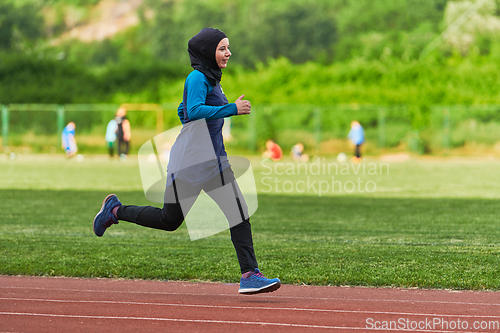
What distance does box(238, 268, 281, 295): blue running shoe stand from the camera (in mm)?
5812

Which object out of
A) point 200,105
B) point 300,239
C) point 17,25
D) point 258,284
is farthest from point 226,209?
point 17,25

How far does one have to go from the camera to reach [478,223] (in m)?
11.6

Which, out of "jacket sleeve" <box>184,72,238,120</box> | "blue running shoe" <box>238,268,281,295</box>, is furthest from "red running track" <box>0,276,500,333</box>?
"jacket sleeve" <box>184,72,238,120</box>

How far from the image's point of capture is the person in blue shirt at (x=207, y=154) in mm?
5605

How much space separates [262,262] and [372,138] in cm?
3254

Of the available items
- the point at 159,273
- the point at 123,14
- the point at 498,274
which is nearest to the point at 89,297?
the point at 159,273

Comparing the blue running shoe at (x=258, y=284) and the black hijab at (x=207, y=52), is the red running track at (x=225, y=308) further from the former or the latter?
the black hijab at (x=207, y=52)

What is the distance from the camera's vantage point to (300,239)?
32.7 ft

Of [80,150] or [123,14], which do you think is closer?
[80,150]

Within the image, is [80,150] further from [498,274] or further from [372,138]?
[498,274]

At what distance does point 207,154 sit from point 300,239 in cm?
454

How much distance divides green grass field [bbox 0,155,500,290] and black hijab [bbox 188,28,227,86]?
8.14 feet

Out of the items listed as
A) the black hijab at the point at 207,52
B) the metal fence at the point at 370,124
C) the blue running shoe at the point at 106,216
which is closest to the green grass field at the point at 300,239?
the blue running shoe at the point at 106,216

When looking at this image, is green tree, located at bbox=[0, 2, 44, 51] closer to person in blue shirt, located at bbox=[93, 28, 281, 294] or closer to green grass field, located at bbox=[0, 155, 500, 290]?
green grass field, located at bbox=[0, 155, 500, 290]
